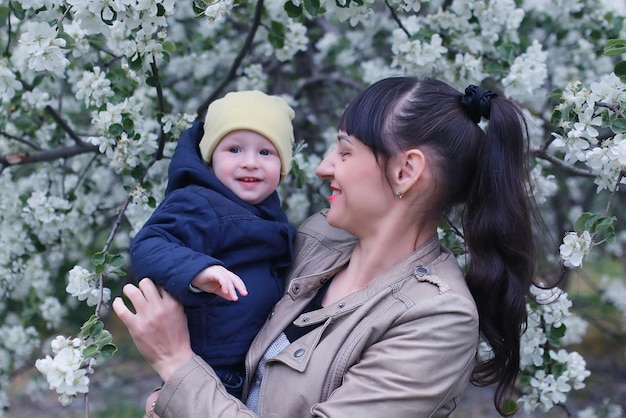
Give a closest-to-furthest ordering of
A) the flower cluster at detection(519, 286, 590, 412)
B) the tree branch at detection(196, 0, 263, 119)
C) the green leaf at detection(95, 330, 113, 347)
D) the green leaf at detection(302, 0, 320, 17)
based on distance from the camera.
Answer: the green leaf at detection(95, 330, 113, 347)
the green leaf at detection(302, 0, 320, 17)
the flower cluster at detection(519, 286, 590, 412)
the tree branch at detection(196, 0, 263, 119)

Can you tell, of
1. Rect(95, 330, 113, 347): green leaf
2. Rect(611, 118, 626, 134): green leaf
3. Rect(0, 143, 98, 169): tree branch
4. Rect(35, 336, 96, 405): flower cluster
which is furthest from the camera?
Rect(0, 143, 98, 169): tree branch

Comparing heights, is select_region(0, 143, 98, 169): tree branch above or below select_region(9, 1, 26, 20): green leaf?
below

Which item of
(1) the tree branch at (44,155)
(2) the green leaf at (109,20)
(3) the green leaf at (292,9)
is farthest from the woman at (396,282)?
(1) the tree branch at (44,155)

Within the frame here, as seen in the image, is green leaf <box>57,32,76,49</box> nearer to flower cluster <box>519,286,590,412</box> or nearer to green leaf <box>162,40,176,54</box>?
green leaf <box>162,40,176,54</box>

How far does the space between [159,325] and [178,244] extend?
193 millimetres

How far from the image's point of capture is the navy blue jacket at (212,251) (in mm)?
1801

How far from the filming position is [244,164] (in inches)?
80.3

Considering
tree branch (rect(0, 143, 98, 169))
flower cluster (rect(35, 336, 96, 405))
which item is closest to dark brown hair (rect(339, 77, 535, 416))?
flower cluster (rect(35, 336, 96, 405))

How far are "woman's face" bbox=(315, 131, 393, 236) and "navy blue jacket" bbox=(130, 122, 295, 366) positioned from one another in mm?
242

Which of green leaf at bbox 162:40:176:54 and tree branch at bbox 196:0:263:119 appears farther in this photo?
tree branch at bbox 196:0:263:119

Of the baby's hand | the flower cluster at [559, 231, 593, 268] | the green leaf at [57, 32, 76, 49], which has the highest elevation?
the green leaf at [57, 32, 76, 49]

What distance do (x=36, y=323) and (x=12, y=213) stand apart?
0.70 metres

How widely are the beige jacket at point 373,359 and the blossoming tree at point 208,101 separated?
0.27 metres

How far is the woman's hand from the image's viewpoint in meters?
1.83
